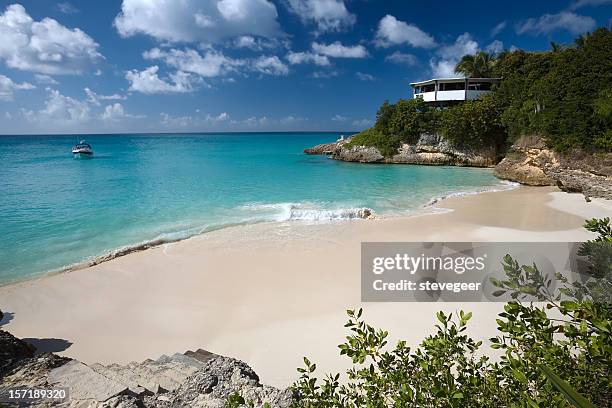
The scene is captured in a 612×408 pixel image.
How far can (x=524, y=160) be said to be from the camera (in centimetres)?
2592

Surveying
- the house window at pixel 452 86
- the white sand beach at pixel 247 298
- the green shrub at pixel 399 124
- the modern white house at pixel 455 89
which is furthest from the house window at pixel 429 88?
the white sand beach at pixel 247 298

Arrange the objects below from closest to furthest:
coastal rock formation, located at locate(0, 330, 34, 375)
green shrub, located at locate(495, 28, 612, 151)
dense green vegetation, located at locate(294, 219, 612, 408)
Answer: dense green vegetation, located at locate(294, 219, 612, 408) → coastal rock formation, located at locate(0, 330, 34, 375) → green shrub, located at locate(495, 28, 612, 151)

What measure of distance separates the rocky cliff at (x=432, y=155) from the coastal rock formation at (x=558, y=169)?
8539 millimetres

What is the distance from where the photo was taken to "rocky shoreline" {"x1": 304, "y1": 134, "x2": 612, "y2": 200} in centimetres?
Result: 1880

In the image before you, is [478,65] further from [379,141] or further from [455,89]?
[379,141]

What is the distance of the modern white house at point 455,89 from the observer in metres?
43.7

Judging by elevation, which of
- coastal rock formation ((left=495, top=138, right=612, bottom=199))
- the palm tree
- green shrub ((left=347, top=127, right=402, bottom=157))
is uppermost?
the palm tree

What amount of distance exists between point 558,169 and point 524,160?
14.0 ft

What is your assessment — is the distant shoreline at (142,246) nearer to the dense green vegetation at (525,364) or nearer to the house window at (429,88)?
the dense green vegetation at (525,364)

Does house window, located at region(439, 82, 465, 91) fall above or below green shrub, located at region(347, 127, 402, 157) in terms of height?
above

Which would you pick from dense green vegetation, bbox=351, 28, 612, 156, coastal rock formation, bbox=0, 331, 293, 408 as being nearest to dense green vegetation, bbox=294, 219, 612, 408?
coastal rock formation, bbox=0, 331, 293, 408

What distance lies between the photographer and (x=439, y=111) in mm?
38938

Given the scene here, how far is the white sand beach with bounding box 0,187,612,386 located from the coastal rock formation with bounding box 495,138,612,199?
4529 mm

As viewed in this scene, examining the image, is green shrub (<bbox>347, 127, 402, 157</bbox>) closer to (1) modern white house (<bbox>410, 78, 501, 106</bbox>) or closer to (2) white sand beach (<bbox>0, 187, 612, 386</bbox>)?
(1) modern white house (<bbox>410, 78, 501, 106</bbox>)
